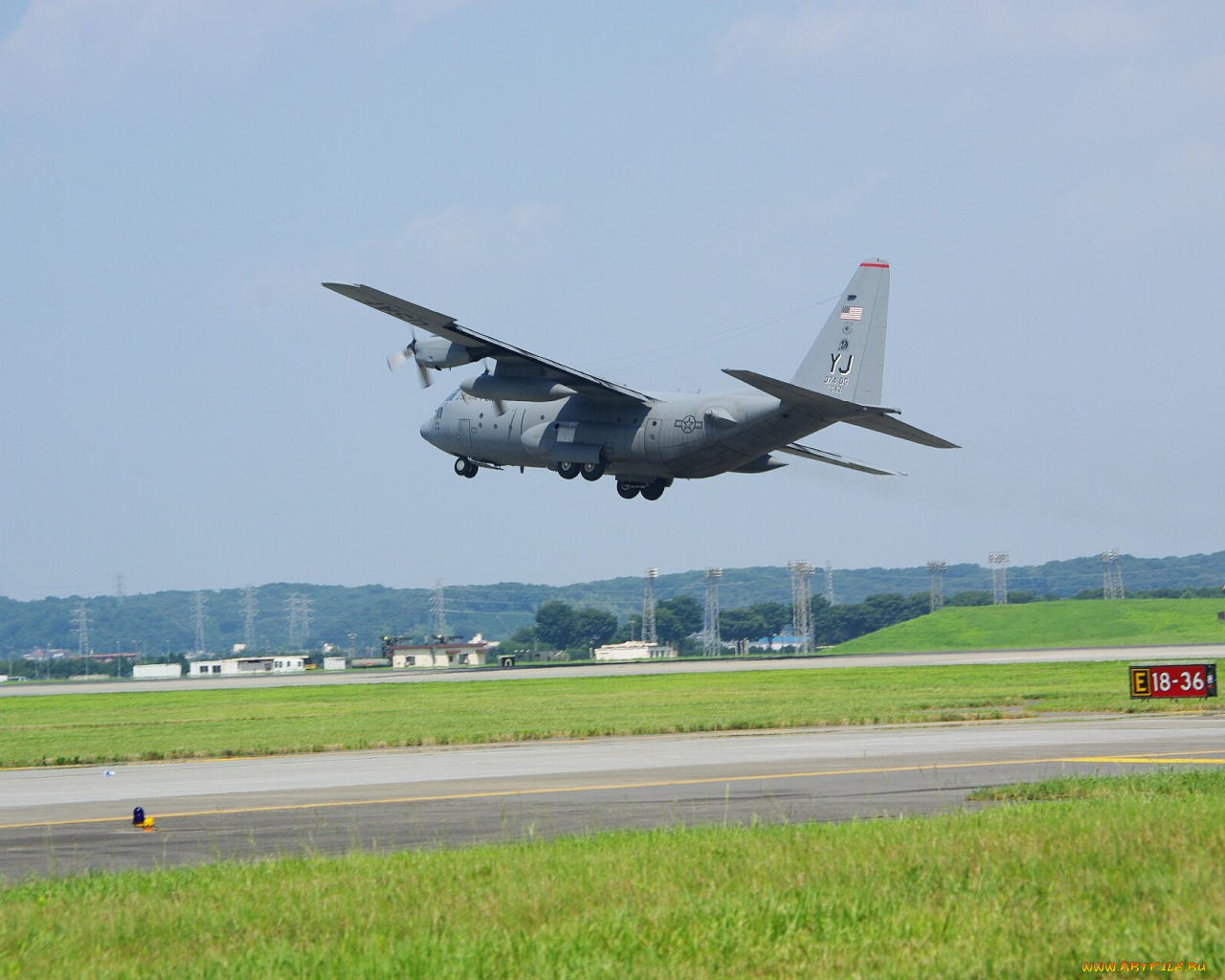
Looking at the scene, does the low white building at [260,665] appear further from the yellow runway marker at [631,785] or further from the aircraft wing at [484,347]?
the yellow runway marker at [631,785]

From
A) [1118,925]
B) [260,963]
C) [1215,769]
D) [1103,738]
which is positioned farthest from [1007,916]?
[1103,738]

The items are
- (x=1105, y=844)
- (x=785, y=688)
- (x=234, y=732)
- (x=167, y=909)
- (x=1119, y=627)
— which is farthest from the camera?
(x=1119, y=627)

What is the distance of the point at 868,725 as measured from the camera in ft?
114

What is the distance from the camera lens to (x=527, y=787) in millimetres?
22203

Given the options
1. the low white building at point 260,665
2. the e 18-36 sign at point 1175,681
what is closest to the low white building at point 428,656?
the low white building at point 260,665

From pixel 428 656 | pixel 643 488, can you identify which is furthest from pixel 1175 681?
pixel 428 656

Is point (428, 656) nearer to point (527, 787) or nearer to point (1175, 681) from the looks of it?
point (1175, 681)

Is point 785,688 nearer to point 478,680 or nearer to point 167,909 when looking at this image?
point 478,680

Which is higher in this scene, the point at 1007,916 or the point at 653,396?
the point at 653,396

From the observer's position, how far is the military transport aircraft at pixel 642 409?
189 feet

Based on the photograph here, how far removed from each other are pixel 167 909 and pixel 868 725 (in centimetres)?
2533

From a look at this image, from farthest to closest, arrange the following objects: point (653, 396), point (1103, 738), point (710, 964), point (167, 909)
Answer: point (653, 396) → point (1103, 738) → point (167, 909) → point (710, 964)

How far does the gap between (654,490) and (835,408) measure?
1485cm

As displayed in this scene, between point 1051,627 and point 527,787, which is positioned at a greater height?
point 527,787
